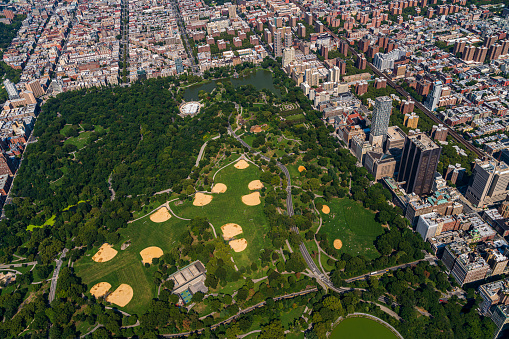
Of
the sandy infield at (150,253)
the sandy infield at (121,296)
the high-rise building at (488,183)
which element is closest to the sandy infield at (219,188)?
the sandy infield at (150,253)

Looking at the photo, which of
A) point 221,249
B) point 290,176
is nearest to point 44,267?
point 221,249

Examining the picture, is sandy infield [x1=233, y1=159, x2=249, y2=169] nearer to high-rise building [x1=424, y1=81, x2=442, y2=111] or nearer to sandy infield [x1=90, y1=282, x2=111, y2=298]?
sandy infield [x1=90, y1=282, x2=111, y2=298]

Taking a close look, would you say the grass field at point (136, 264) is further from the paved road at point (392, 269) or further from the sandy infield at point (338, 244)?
the paved road at point (392, 269)

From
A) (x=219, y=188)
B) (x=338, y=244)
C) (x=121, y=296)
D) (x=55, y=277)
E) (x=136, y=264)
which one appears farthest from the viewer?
→ (x=219, y=188)

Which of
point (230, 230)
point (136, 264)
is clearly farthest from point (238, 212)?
point (136, 264)

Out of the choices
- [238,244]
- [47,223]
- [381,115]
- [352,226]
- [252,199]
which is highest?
[381,115]

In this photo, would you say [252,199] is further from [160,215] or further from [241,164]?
[160,215]

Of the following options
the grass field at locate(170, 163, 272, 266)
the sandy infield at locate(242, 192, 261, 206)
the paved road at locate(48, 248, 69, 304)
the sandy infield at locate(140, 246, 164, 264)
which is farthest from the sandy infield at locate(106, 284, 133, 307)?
the sandy infield at locate(242, 192, 261, 206)

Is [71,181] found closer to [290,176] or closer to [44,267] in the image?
[44,267]
